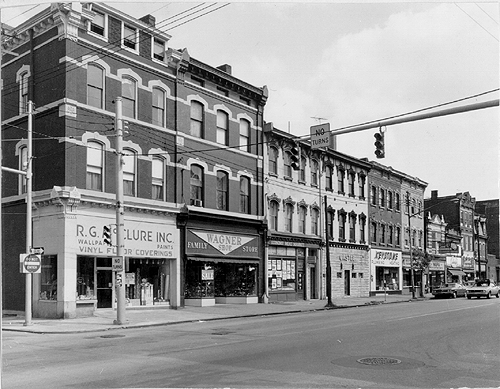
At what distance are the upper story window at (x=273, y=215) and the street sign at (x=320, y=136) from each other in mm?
20327

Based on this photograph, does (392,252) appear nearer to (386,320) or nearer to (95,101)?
(386,320)

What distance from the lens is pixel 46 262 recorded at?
24.7m

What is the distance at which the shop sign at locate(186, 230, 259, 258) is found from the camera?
30.5 meters

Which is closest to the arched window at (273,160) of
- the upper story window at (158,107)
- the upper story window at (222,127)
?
the upper story window at (222,127)

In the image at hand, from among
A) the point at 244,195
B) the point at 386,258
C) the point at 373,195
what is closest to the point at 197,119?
the point at 244,195

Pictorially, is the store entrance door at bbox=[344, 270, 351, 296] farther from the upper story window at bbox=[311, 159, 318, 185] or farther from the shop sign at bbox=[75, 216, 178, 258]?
the shop sign at bbox=[75, 216, 178, 258]

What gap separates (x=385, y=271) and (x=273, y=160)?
1961 cm

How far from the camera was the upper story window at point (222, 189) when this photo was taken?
32.8m

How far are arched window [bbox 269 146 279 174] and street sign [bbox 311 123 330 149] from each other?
20255 millimetres

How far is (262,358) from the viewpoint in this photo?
11789mm

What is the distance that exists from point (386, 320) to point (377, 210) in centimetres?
2895

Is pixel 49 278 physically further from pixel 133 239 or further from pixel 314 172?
→ pixel 314 172

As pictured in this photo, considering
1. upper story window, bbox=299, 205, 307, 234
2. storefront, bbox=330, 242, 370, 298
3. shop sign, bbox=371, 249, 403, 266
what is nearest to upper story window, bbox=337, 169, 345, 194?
storefront, bbox=330, 242, 370, 298

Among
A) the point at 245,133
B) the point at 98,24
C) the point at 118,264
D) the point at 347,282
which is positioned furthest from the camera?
the point at 347,282
